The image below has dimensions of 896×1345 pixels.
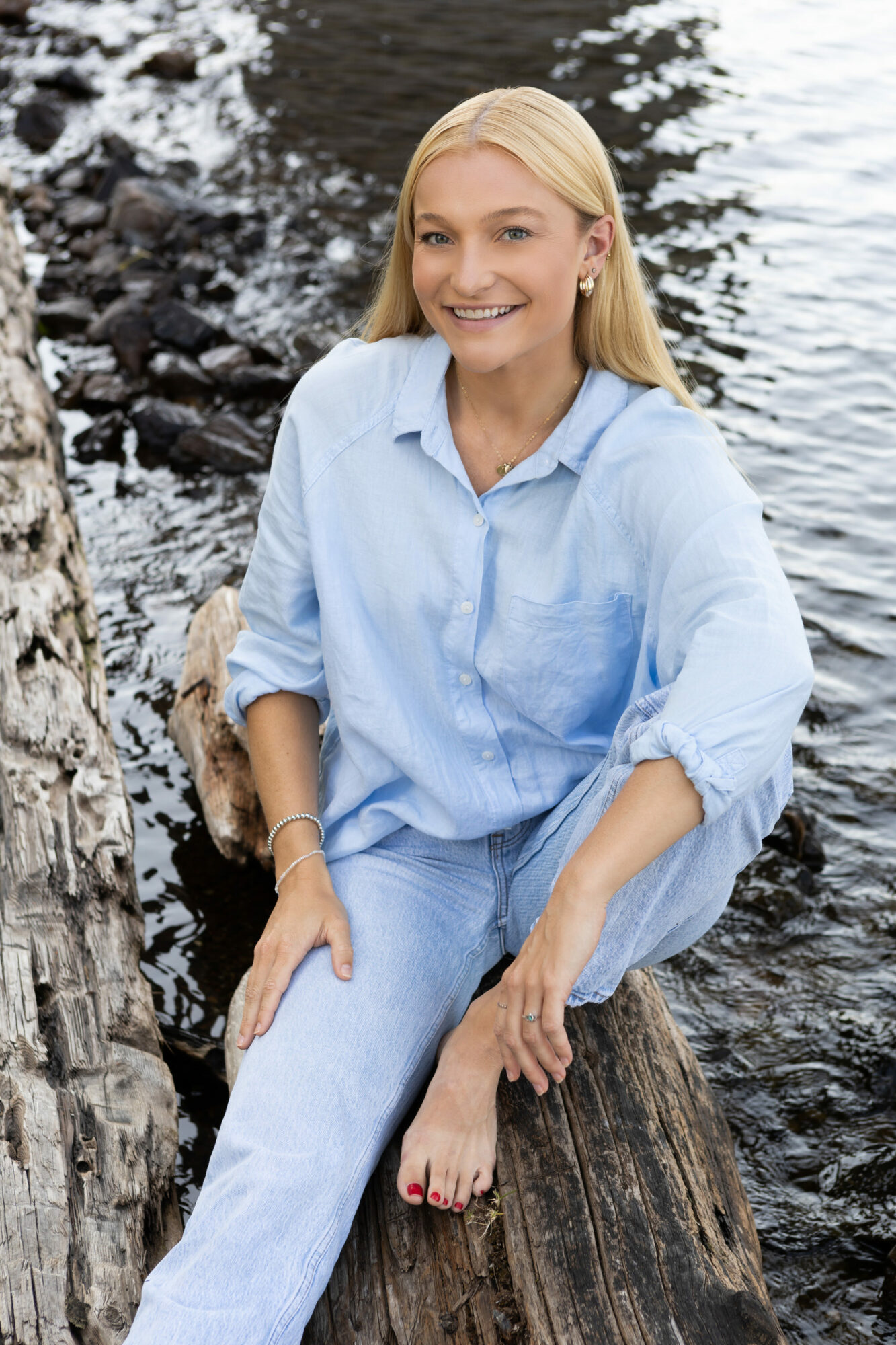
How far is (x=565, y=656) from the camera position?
2375 millimetres

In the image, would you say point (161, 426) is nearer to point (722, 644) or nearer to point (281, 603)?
point (281, 603)

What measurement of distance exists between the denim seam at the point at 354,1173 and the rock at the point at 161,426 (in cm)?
400

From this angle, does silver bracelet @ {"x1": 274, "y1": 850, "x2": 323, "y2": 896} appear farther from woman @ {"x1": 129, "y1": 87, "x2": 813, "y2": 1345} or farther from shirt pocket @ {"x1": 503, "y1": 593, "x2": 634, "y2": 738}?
shirt pocket @ {"x1": 503, "y1": 593, "x2": 634, "y2": 738}

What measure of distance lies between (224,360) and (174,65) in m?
5.89

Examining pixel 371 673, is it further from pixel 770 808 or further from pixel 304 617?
pixel 770 808

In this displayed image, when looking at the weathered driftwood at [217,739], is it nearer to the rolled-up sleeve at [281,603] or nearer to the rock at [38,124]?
the rolled-up sleeve at [281,603]

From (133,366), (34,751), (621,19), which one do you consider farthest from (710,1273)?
(621,19)

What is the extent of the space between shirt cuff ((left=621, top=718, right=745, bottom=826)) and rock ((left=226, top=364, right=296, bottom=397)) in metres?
4.71

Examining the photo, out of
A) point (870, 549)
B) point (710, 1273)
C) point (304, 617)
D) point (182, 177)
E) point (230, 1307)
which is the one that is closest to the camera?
point (230, 1307)

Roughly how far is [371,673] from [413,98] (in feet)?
28.8

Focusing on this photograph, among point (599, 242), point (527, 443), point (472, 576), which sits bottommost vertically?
point (472, 576)

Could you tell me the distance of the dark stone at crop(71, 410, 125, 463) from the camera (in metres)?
5.87

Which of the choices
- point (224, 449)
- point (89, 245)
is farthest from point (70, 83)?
point (224, 449)

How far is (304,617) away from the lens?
2631 millimetres
